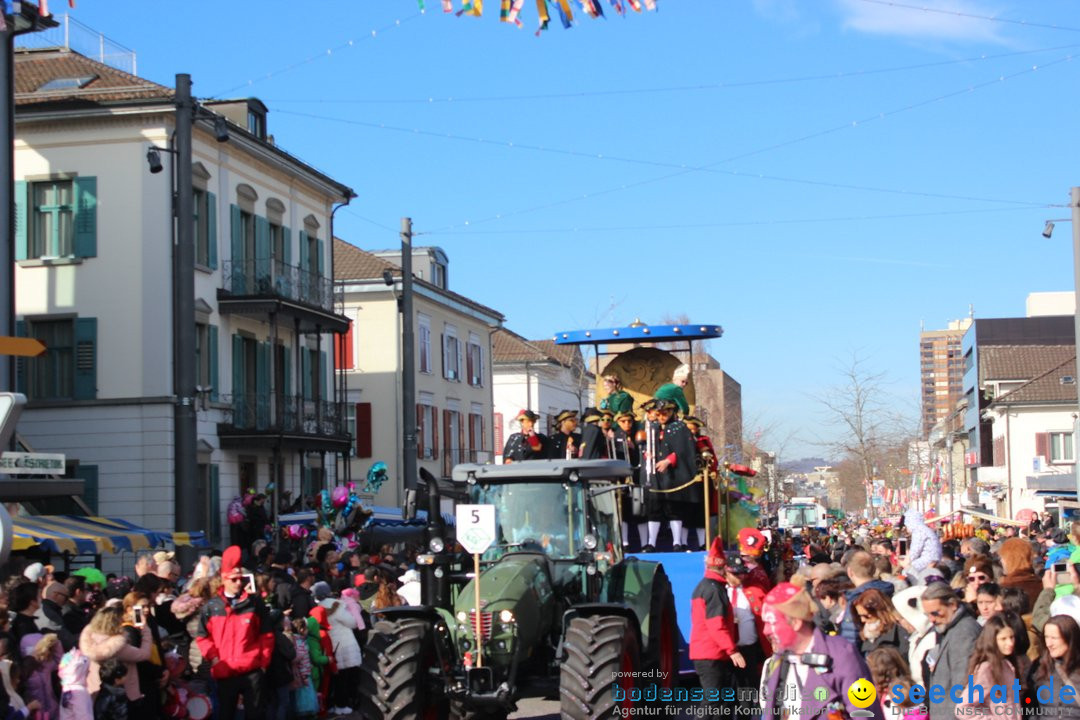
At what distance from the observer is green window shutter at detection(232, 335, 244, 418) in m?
34.4

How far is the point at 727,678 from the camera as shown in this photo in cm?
1229

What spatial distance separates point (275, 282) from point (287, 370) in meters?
3.11

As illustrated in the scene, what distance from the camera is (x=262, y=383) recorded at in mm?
36531

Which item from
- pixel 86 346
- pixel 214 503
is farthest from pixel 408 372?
pixel 86 346

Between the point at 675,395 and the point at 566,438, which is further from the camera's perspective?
the point at 675,395

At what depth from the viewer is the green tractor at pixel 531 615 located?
37.1 feet

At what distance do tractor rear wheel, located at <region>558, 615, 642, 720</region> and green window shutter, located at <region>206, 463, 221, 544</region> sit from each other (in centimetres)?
2261

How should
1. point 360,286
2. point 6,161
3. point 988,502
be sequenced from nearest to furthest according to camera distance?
point 6,161
point 360,286
point 988,502

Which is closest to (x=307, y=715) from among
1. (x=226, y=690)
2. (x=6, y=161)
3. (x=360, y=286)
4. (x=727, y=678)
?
(x=226, y=690)

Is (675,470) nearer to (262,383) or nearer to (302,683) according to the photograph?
(302,683)

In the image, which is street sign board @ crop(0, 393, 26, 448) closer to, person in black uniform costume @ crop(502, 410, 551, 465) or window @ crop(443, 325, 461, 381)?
person in black uniform costume @ crop(502, 410, 551, 465)

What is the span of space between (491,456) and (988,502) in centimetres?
2935

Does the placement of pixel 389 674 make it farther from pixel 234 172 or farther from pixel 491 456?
pixel 491 456

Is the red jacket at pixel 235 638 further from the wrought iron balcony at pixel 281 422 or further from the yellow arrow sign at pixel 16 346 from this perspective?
the wrought iron balcony at pixel 281 422
